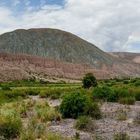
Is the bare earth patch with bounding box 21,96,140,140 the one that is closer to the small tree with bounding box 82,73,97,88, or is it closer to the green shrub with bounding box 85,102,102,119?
the green shrub with bounding box 85,102,102,119

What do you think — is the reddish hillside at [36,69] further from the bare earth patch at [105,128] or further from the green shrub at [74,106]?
the bare earth patch at [105,128]

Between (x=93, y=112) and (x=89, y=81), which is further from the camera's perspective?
(x=89, y=81)

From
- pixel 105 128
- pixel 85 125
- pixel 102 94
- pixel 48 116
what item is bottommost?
pixel 105 128

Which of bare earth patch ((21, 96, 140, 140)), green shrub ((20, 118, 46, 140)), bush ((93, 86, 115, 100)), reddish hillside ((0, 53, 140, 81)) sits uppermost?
reddish hillside ((0, 53, 140, 81))

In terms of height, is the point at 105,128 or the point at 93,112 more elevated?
the point at 93,112

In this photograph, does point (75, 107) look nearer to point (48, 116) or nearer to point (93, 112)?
point (93, 112)

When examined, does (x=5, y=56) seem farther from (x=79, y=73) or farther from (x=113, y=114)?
(x=113, y=114)

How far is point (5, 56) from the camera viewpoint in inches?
7032

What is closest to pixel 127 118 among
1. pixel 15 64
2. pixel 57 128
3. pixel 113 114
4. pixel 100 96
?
pixel 113 114

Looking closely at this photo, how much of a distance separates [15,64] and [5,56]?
12289 millimetres

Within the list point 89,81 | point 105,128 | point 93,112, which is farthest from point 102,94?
point 89,81

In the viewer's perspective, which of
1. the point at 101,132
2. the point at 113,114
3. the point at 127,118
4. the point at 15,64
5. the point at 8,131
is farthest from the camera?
the point at 15,64

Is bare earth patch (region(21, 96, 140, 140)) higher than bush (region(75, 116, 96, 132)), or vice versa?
bush (region(75, 116, 96, 132))

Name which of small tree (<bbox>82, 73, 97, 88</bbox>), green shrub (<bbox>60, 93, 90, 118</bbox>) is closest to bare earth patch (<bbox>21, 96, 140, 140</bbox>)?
green shrub (<bbox>60, 93, 90, 118</bbox>)
